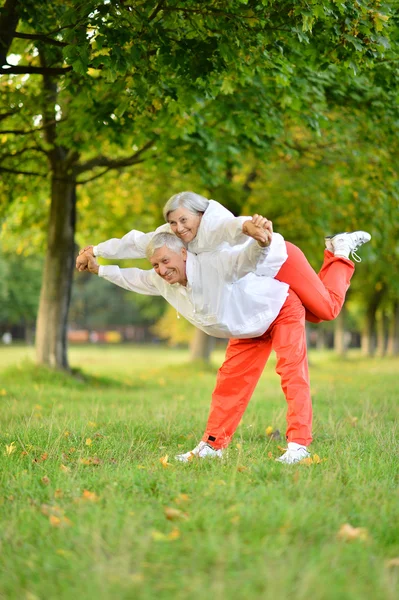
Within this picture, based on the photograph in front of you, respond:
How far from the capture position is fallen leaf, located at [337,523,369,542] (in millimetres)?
3078

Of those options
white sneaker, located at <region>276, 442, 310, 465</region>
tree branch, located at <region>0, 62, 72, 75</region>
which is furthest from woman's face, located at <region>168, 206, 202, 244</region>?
tree branch, located at <region>0, 62, 72, 75</region>

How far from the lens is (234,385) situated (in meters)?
5.29

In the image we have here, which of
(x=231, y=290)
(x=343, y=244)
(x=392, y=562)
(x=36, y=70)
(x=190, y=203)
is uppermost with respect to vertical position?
(x=36, y=70)

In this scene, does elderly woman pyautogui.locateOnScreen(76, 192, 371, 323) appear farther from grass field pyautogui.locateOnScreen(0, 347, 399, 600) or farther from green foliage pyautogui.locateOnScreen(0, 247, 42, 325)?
green foliage pyautogui.locateOnScreen(0, 247, 42, 325)

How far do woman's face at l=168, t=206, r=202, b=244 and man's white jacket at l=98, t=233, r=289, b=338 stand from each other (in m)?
0.15

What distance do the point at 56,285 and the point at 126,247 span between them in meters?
7.18

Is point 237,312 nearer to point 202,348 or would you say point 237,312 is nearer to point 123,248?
point 123,248

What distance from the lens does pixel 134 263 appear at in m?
22.4

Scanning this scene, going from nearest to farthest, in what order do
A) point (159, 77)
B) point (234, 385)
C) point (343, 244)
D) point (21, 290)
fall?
point (234, 385)
point (343, 244)
point (159, 77)
point (21, 290)

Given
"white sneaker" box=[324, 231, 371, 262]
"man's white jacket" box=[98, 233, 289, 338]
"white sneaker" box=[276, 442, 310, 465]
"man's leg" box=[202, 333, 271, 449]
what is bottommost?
"white sneaker" box=[276, 442, 310, 465]

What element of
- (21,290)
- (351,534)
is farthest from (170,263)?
(21,290)

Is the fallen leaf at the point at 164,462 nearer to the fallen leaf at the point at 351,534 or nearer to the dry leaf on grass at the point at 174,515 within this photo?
the dry leaf on grass at the point at 174,515

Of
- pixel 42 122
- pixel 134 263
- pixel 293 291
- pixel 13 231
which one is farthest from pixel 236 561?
pixel 134 263

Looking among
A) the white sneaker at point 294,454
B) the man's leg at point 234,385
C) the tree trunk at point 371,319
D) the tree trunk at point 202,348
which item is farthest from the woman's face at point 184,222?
the tree trunk at point 371,319
